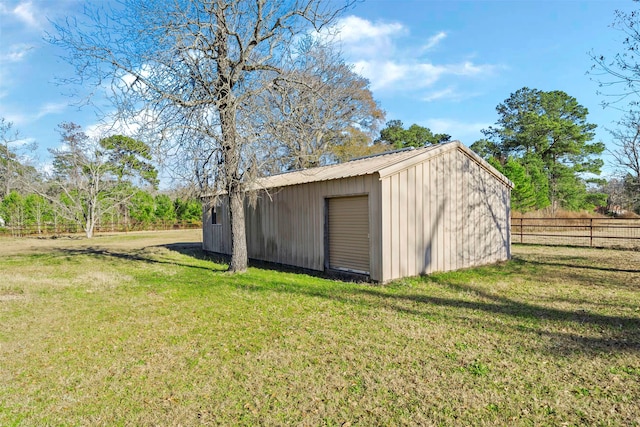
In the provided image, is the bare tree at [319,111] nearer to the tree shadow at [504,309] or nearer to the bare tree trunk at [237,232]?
the bare tree trunk at [237,232]

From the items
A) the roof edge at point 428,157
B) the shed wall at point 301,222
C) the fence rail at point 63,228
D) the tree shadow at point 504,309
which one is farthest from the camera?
the fence rail at point 63,228

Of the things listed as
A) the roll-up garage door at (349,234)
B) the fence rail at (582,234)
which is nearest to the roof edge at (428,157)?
the roll-up garage door at (349,234)

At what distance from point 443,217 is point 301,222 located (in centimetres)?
376

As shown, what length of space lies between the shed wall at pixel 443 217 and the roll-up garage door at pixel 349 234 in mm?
662

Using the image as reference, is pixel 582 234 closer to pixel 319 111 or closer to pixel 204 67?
pixel 319 111

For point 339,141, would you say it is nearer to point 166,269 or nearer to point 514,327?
point 166,269

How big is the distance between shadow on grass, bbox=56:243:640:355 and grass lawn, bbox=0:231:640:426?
3cm

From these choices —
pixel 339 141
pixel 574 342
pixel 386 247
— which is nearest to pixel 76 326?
pixel 386 247

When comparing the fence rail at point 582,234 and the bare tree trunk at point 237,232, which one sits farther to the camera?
the fence rail at point 582,234

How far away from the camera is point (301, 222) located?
10.3 meters

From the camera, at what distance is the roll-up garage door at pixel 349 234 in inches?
329

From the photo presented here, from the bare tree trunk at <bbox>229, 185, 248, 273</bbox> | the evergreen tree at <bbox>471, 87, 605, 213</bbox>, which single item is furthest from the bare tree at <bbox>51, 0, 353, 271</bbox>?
the evergreen tree at <bbox>471, 87, 605, 213</bbox>

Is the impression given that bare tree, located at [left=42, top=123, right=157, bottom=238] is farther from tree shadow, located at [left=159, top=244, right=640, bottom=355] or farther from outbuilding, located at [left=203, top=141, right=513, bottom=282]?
tree shadow, located at [left=159, top=244, right=640, bottom=355]

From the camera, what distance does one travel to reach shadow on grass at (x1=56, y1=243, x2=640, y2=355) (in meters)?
4.31
